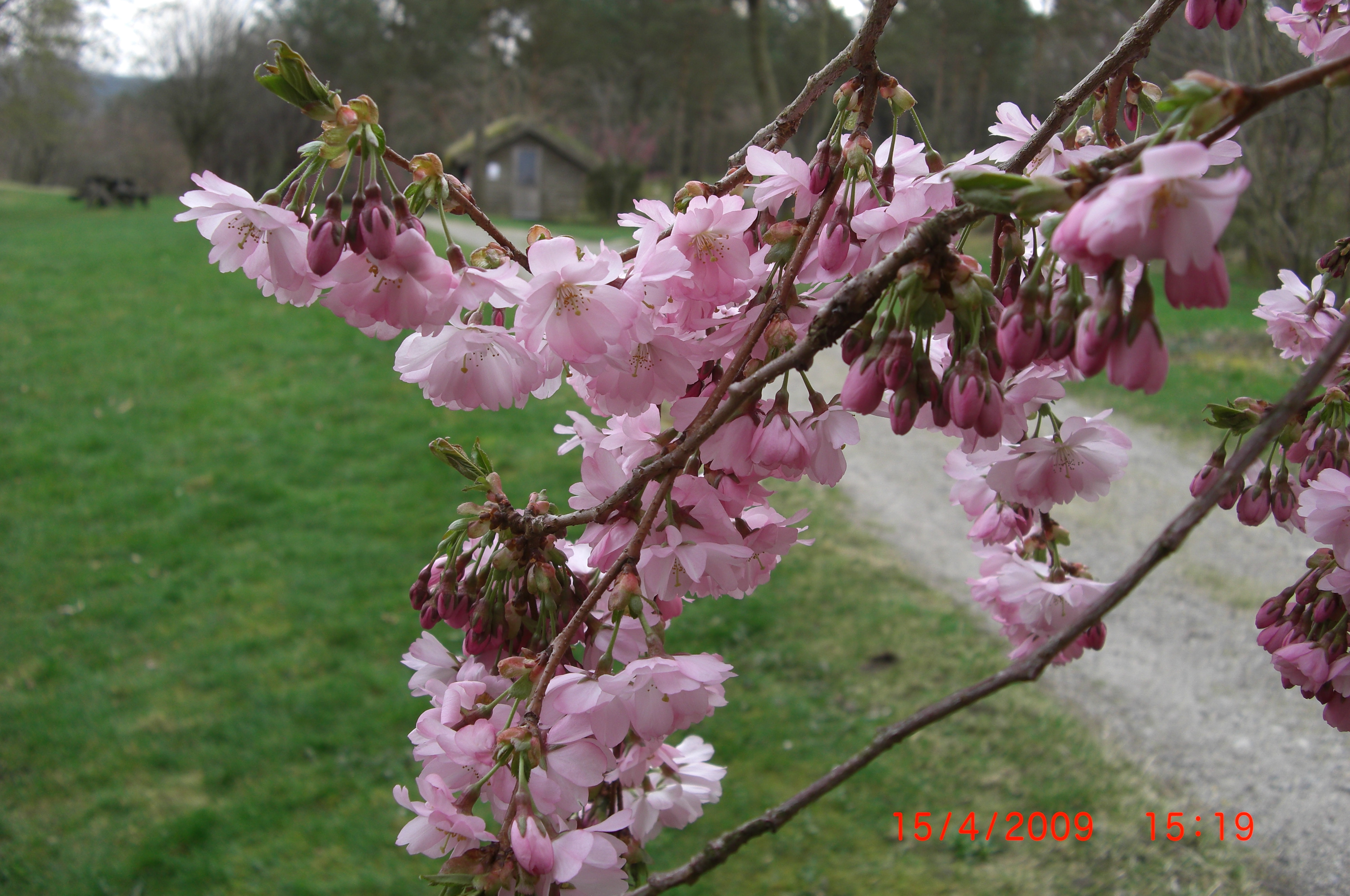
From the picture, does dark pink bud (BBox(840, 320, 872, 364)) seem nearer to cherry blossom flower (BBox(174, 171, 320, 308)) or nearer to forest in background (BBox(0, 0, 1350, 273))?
cherry blossom flower (BBox(174, 171, 320, 308))

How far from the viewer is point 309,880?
290 cm

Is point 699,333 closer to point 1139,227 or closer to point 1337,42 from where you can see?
point 1139,227

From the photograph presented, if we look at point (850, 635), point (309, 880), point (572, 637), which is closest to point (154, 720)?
point (309, 880)

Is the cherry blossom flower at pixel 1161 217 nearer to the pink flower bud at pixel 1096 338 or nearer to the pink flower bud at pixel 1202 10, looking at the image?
the pink flower bud at pixel 1096 338

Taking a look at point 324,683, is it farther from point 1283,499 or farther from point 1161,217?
point 1161,217

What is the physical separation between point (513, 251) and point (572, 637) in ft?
1.24

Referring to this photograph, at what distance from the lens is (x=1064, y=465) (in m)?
1.06

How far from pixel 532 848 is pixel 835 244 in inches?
23.6

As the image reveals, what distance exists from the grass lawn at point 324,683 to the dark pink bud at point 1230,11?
2631 mm

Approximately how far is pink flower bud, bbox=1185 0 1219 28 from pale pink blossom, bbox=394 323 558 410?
2.78ft

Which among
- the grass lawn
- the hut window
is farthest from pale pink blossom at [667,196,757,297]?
the hut window

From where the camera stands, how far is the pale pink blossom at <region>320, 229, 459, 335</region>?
746 mm

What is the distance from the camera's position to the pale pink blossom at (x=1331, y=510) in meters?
0.98
